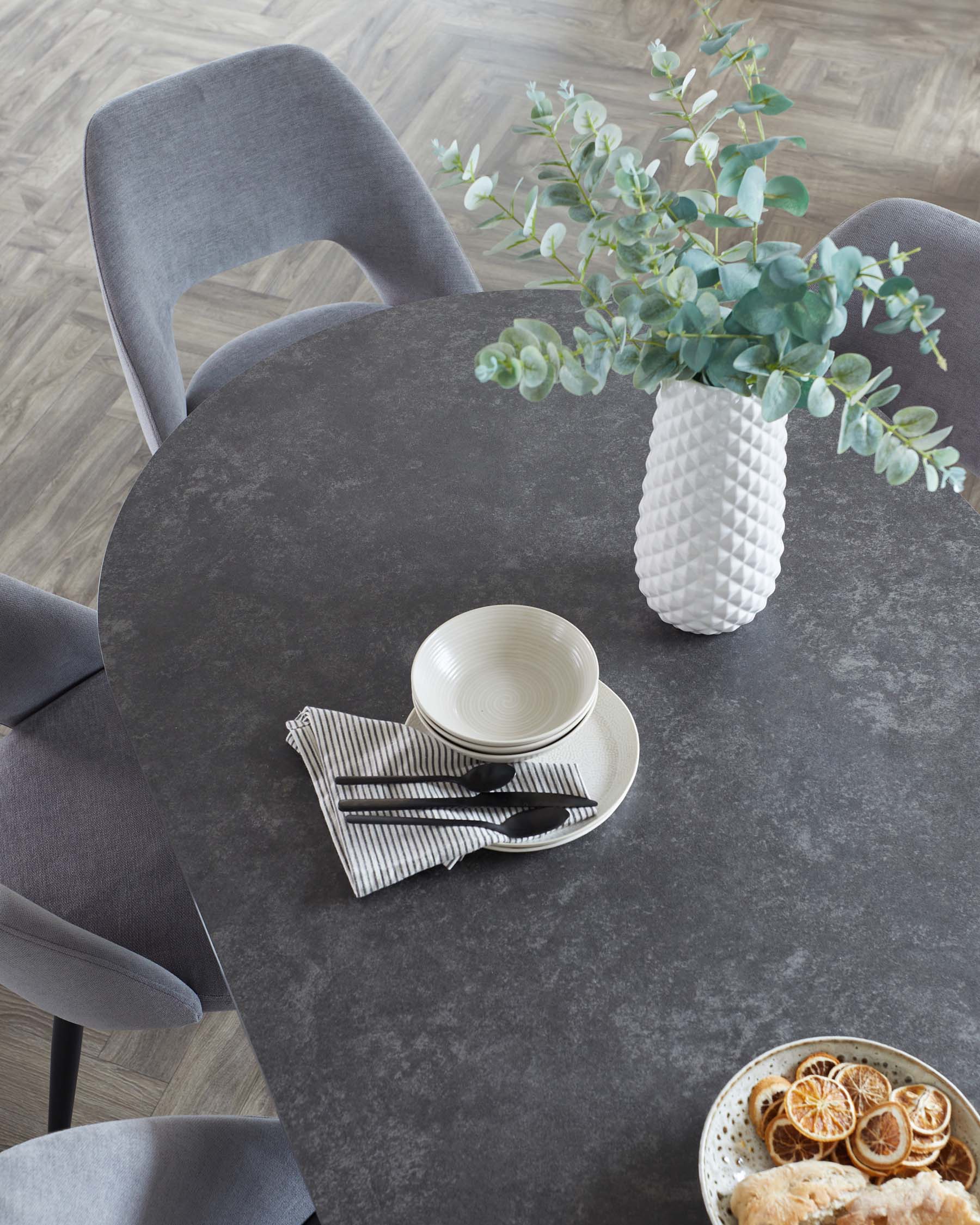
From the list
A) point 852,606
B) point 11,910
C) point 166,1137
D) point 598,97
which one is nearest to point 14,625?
point 11,910

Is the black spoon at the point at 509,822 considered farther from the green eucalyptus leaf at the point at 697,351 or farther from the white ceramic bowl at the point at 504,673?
the green eucalyptus leaf at the point at 697,351

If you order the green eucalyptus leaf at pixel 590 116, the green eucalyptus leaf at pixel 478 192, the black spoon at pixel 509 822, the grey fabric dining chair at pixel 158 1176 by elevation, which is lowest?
the grey fabric dining chair at pixel 158 1176

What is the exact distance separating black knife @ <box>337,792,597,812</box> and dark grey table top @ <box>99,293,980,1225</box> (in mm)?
39

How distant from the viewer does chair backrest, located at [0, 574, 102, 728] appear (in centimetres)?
127

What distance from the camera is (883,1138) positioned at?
2.26ft

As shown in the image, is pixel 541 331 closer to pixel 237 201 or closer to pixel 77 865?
pixel 77 865

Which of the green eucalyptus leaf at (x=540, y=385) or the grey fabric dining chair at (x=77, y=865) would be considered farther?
the grey fabric dining chair at (x=77, y=865)

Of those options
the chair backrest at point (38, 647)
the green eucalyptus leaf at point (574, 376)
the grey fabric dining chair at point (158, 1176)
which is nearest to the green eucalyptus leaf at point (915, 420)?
the green eucalyptus leaf at point (574, 376)

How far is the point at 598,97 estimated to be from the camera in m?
3.11

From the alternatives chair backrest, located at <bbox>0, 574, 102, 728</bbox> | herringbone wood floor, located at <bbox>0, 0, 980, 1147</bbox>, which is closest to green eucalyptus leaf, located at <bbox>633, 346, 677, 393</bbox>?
chair backrest, located at <bbox>0, 574, 102, 728</bbox>

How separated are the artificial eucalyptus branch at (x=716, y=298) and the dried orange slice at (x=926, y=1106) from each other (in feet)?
1.31

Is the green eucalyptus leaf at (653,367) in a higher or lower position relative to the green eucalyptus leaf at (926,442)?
higher

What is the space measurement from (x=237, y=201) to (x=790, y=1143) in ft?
4.78

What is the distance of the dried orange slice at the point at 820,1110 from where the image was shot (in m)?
0.70
